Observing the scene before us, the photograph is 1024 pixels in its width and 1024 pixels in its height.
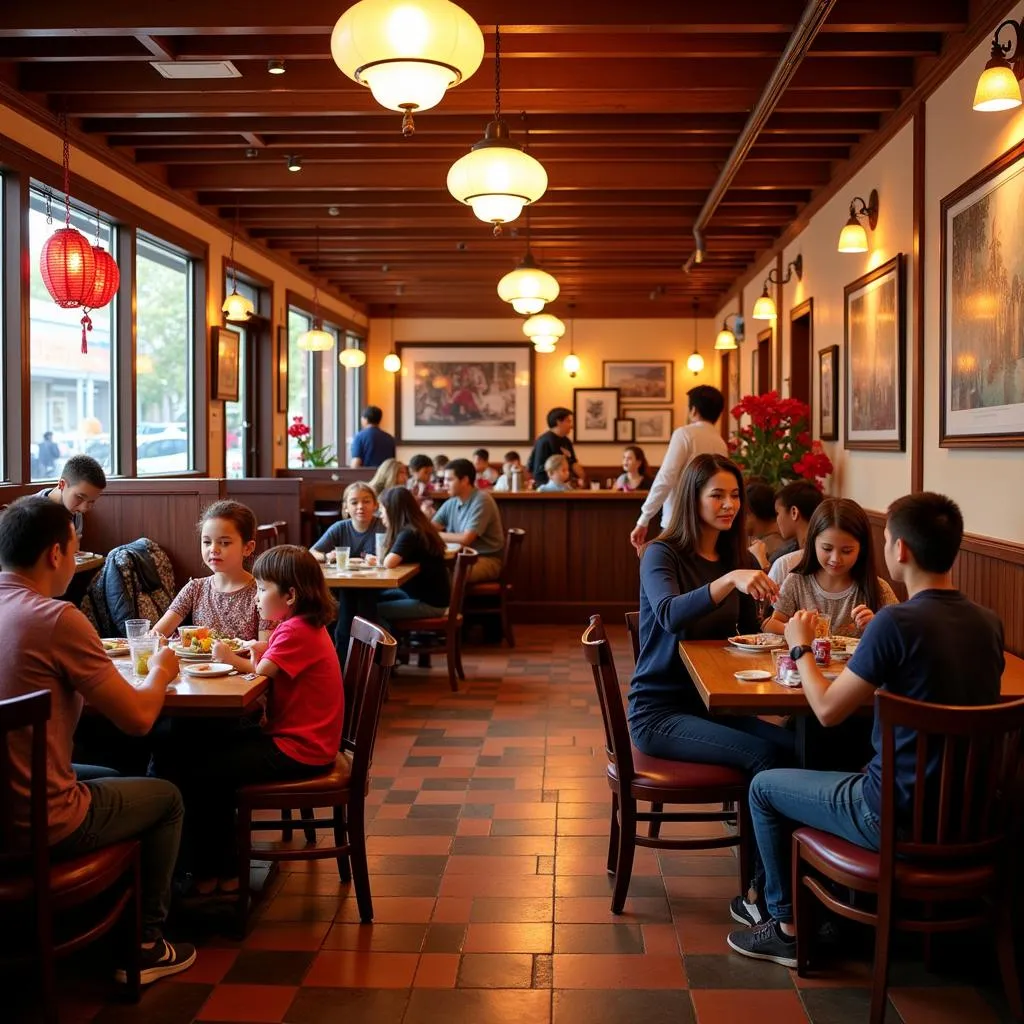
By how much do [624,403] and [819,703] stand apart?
13.1 meters

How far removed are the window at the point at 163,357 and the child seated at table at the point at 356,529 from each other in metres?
1.97

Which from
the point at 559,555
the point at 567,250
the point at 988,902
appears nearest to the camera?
the point at 988,902

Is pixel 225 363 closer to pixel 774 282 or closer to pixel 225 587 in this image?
pixel 774 282

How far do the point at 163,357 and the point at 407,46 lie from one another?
5.75 metres

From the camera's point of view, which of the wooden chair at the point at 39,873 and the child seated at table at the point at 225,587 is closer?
the wooden chair at the point at 39,873

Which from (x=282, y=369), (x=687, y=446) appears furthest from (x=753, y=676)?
(x=282, y=369)

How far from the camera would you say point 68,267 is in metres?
5.59

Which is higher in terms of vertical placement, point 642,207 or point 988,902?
point 642,207

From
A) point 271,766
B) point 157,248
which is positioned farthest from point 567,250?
point 271,766

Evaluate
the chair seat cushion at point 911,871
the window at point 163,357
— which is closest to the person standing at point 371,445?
the window at point 163,357

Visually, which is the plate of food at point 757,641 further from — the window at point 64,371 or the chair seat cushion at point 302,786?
the window at point 64,371

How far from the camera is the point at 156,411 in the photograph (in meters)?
8.35

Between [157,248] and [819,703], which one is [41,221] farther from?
[819,703]

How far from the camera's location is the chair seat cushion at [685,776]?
3244mm
